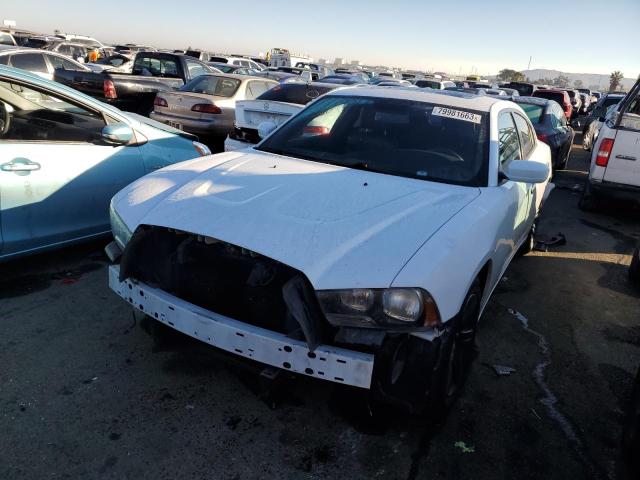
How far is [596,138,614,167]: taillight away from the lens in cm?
639

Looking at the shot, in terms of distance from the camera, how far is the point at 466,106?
3.58 metres

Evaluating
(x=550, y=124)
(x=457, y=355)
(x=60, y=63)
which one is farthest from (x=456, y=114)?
(x=60, y=63)

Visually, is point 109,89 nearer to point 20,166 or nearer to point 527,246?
point 20,166

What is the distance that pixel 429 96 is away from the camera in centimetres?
378

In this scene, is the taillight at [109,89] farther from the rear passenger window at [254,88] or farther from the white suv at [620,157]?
the white suv at [620,157]

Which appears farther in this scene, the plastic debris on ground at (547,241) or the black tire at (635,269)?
the plastic debris on ground at (547,241)

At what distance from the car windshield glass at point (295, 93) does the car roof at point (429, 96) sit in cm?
366

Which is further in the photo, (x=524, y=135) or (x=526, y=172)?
(x=524, y=135)

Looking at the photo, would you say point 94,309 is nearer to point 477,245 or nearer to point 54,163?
point 54,163

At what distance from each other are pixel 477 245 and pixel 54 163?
310 cm

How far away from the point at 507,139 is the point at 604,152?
11.9 feet

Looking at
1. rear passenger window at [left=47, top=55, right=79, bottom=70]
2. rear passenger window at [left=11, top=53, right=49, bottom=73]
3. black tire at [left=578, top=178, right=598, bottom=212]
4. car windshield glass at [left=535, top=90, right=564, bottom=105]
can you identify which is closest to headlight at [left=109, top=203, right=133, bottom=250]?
black tire at [left=578, top=178, right=598, bottom=212]

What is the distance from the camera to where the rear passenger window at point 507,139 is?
347 centimetres

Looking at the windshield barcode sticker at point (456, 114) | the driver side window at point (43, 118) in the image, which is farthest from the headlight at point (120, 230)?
the windshield barcode sticker at point (456, 114)
